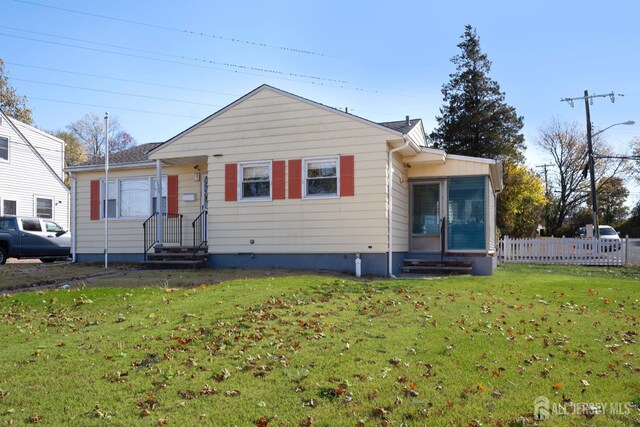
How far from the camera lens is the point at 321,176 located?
1372cm

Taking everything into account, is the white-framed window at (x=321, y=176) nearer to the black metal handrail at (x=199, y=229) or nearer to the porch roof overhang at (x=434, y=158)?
the porch roof overhang at (x=434, y=158)

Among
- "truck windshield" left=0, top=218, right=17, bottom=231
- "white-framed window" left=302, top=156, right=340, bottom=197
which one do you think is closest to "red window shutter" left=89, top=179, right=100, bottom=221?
"truck windshield" left=0, top=218, right=17, bottom=231

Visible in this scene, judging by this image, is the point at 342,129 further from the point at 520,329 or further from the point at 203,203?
the point at 520,329

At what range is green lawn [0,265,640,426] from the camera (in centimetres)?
430

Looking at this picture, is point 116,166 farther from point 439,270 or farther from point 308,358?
point 308,358

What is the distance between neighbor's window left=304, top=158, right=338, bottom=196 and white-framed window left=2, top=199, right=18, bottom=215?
17631mm

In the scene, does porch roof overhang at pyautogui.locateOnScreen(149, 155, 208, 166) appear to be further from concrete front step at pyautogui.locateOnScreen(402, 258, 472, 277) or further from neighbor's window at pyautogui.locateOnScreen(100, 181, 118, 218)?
concrete front step at pyautogui.locateOnScreen(402, 258, 472, 277)

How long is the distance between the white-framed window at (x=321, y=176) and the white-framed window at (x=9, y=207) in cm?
1761

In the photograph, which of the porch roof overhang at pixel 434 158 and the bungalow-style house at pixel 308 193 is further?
the porch roof overhang at pixel 434 158

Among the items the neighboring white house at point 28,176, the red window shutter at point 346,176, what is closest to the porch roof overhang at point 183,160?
the red window shutter at point 346,176

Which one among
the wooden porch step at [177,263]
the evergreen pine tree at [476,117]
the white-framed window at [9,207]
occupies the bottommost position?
the wooden porch step at [177,263]

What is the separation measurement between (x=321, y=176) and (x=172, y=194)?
5.22 m

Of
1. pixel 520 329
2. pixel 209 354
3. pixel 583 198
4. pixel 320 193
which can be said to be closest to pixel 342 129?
pixel 320 193

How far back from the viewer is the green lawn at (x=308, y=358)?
4.30 meters
